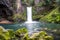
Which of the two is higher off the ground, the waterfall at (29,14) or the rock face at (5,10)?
the rock face at (5,10)

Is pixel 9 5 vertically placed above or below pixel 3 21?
above

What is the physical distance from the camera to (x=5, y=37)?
2270cm

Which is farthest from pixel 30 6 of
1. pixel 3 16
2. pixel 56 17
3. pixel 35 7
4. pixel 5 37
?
pixel 5 37

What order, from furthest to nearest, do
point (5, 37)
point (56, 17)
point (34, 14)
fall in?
1. point (34, 14)
2. point (56, 17)
3. point (5, 37)

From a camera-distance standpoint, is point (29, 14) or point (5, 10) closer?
point (5, 10)

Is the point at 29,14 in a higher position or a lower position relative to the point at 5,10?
lower

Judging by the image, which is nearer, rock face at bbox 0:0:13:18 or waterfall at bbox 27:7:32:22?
rock face at bbox 0:0:13:18

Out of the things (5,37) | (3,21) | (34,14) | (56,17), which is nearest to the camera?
(5,37)

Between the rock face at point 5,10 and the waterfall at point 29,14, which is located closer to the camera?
the rock face at point 5,10

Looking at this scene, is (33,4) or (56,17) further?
(33,4)

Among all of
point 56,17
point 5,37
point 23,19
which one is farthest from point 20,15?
point 5,37

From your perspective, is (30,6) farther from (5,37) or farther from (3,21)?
(5,37)

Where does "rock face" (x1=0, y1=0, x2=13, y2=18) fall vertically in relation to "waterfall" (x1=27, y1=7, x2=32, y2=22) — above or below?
above

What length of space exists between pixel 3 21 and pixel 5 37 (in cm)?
5503
